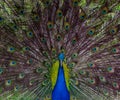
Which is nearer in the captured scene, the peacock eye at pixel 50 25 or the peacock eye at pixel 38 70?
the peacock eye at pixel 50 25

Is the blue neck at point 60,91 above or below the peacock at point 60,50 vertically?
below

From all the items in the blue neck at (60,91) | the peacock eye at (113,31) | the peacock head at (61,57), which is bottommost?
the blue neck at (60,91)

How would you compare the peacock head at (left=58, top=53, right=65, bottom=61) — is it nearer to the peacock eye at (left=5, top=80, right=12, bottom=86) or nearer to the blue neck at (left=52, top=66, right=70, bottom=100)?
the blue neck at (left=52, top=66, right=70, bottom=100)

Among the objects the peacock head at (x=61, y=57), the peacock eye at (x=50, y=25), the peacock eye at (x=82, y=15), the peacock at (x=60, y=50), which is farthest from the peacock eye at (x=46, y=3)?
the peacock head at (x=61, y=57)

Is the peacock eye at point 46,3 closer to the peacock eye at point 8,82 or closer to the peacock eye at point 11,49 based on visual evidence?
the peacock eye at point 11,49

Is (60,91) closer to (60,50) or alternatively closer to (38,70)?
(38,70)

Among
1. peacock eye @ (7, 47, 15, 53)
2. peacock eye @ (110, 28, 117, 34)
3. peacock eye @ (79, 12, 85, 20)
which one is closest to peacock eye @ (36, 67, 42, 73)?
peacock eye @ (7, 47, 15, 53)

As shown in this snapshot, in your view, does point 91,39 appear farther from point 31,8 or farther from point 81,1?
point 31,8

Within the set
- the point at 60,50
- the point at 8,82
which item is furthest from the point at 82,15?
the point at 8,82
